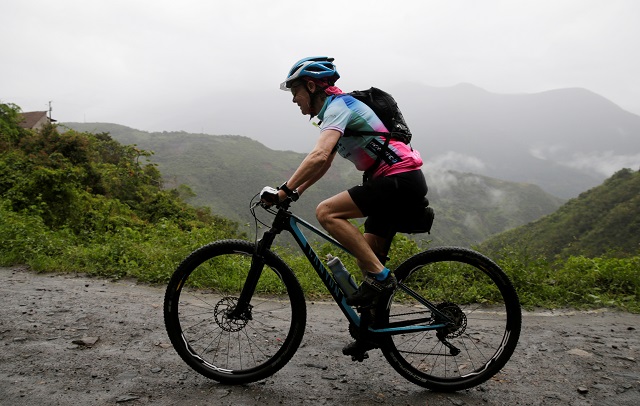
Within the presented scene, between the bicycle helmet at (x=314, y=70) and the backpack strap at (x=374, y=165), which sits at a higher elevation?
the bicycle helmet at (x=314, y=70)

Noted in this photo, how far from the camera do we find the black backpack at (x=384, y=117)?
3389mm

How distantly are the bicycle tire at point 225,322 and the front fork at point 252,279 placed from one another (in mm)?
42

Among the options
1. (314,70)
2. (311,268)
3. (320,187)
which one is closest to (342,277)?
(314,70)

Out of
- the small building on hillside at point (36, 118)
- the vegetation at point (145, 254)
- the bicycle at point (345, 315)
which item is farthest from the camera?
the small building on hillside at point (36, 118)

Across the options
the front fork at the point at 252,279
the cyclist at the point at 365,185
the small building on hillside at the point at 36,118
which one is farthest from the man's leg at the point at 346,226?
the small building on hillside at the point at 36,118

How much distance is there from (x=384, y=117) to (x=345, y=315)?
5.33 feet

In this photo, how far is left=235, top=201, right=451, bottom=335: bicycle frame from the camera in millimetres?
3453

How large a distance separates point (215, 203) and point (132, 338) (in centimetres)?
11940

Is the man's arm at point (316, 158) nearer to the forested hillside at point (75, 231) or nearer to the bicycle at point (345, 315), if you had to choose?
the bicycle at point (345, 315)

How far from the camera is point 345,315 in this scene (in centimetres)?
347

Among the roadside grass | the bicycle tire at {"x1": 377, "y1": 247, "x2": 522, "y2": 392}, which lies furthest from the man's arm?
the roadside grass

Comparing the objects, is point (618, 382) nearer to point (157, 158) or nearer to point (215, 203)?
point (215, 203)

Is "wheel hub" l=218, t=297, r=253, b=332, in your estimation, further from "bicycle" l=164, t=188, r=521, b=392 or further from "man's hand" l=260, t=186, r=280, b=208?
"man's hand" l=260, t=186, r=280, b=208

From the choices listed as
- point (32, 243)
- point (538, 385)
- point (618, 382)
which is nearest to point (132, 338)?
point (538, 385)
